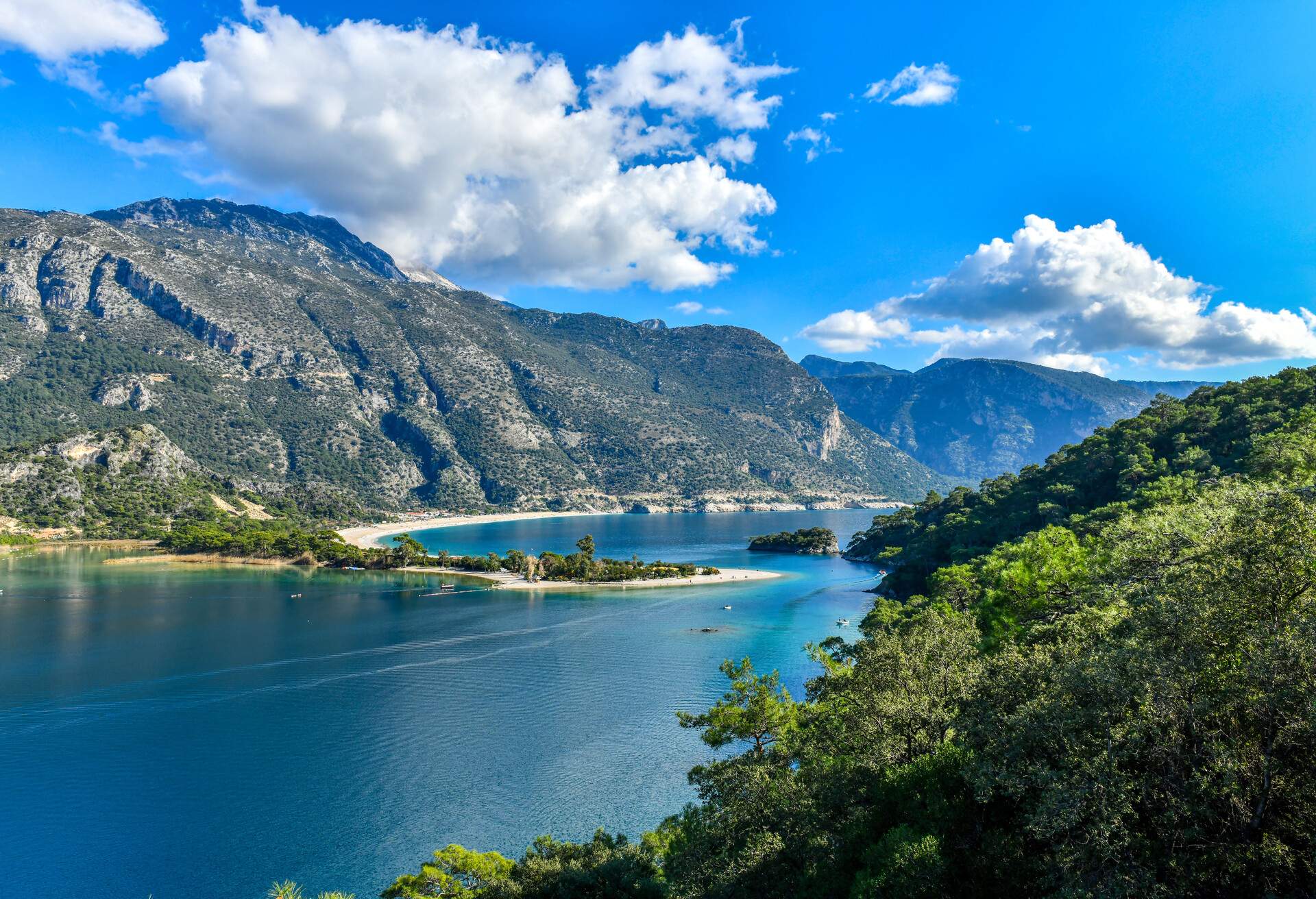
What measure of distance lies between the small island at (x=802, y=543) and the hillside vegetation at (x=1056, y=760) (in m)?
130

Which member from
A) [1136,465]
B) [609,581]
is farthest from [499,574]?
[1136,465]

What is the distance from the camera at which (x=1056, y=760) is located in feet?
41.9

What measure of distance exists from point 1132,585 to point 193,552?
523 feet

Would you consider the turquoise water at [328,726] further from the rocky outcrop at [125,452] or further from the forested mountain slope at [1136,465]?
the rocky outcrop at [125,452]

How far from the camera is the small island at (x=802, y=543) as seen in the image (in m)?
158

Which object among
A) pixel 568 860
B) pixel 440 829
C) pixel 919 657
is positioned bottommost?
pixel 440 829

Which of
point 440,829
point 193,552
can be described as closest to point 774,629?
point 440,829

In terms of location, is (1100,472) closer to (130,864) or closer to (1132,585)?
(1132,585)

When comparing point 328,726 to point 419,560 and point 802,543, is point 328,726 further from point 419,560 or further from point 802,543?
point 802,543

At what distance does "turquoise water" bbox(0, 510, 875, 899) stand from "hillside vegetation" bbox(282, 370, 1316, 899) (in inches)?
361

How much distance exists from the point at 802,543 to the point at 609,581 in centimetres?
6063

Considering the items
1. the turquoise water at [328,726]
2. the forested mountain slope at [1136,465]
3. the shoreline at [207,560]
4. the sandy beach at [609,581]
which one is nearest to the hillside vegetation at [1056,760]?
the turquoise water at [328,726]

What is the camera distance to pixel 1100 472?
76625mm

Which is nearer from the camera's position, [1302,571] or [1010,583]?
[1302,571]
